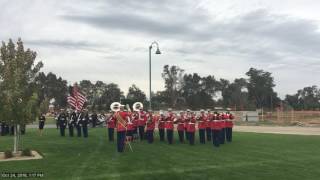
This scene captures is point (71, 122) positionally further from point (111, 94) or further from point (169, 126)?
point (111, 94)

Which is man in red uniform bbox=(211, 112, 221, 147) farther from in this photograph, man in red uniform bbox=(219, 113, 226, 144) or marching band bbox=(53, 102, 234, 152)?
man in red uniform bbox=(219, 113, 226, 144)

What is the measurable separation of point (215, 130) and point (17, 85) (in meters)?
9.91

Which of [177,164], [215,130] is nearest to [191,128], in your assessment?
[215,130]

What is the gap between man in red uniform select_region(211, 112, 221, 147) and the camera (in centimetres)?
2439

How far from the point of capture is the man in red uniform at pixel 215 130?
2439cm

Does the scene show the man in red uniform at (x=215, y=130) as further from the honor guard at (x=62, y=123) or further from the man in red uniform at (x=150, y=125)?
the honor guard at (x=62, y=123)

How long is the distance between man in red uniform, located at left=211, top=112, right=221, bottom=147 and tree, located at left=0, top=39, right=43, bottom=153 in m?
8.73

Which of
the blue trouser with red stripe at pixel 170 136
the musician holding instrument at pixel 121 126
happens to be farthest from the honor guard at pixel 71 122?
the musician holding instrument at pixel 121 126

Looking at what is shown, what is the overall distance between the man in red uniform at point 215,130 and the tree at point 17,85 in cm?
873

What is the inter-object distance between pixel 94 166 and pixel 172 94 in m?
99.1

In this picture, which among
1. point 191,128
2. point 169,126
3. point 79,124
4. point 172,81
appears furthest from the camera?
point 172,81

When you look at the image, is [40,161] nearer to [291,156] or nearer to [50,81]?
[291,156]

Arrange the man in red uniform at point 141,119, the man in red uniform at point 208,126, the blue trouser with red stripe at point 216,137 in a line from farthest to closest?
the man in red uniform at point 141,119 → the man in red uniform at point 208,126 → the blue trouser with red stripe at point 216,137

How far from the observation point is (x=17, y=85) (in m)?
19.4
